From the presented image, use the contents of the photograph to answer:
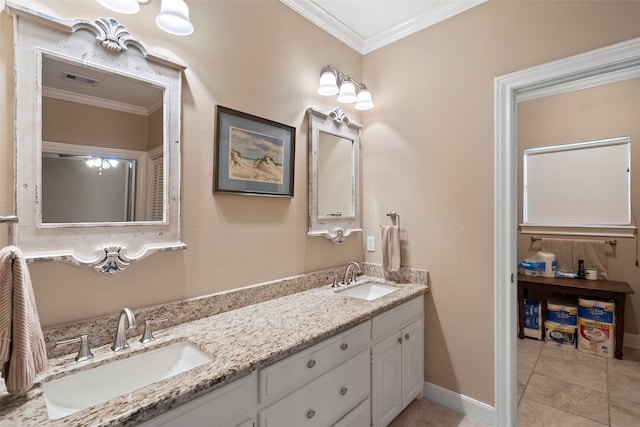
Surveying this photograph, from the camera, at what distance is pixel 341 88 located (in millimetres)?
2176

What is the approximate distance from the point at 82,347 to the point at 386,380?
4.89 feet

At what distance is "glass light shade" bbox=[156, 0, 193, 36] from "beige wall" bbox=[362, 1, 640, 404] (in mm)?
1589

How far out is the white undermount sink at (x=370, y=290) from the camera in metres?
2.20

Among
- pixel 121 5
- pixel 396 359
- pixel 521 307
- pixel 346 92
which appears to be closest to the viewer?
pixel 121 5

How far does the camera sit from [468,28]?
6.75 ft

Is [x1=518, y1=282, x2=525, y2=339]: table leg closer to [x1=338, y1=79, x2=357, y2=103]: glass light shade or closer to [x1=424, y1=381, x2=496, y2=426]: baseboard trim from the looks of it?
[x1=424, y1=381, x2=496, y2=426]: baseboard trim

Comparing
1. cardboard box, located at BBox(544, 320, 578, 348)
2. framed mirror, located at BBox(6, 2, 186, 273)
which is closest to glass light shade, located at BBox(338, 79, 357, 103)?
framed mirror, located at BBox(6, 2, 186, 273)

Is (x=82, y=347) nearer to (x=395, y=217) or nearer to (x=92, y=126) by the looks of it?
(x=92, y=126)

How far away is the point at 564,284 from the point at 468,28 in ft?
8.28

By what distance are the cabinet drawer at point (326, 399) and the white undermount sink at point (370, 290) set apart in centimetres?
58

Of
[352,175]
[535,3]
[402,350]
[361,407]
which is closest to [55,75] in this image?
[352,175]

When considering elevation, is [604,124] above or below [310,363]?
above

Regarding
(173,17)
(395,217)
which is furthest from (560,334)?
(173,17)

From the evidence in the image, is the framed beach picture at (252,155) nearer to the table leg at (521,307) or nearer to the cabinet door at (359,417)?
the cabinet door at (359,417)
